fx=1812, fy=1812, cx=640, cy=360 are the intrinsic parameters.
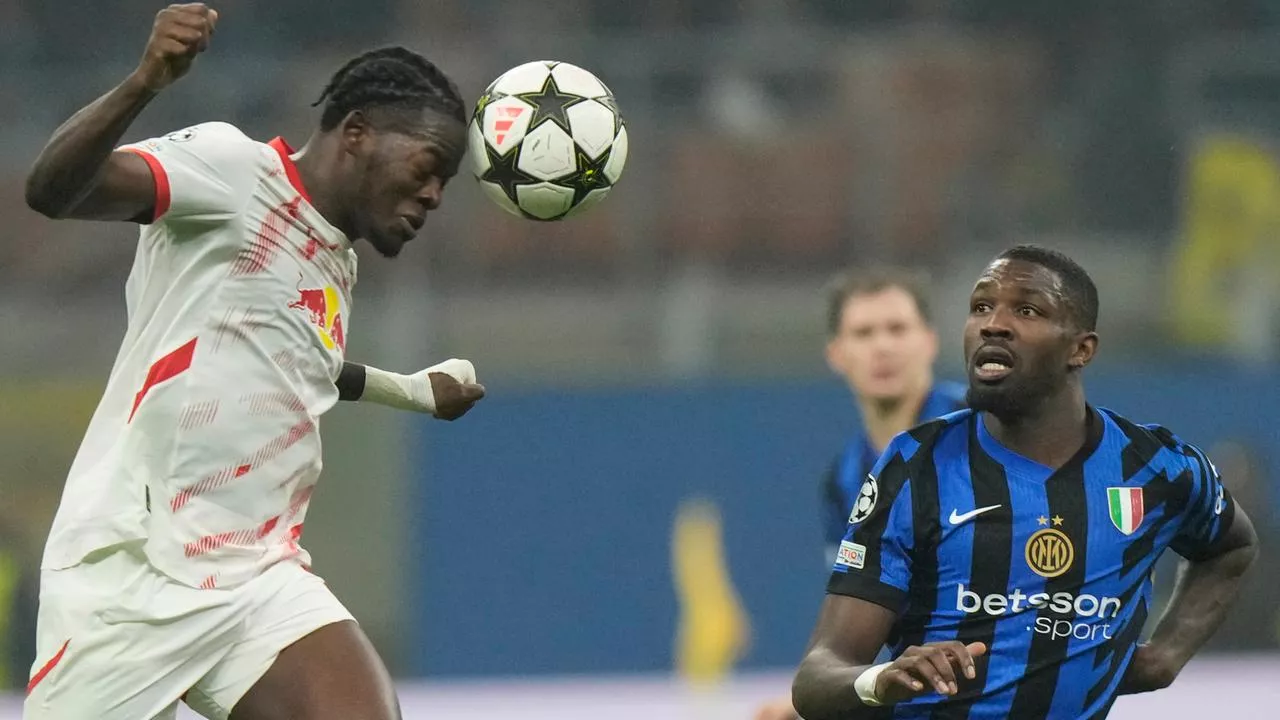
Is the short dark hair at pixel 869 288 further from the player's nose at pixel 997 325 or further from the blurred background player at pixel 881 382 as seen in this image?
the player's nose at pixel 997 325

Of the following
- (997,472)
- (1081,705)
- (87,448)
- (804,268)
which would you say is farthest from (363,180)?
A: (804,268)

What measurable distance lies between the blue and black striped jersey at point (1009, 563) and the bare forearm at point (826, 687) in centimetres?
19

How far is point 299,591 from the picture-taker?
157 inches

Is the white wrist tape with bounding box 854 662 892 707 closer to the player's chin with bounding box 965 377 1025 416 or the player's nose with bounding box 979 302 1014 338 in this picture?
the player's chin with bounding box 965 377 1025 416

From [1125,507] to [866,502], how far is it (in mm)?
579

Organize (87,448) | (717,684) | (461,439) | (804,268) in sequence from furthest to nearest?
(804,268) < (461,439) < (717,684) < (87,448)

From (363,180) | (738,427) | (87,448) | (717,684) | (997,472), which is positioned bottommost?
(717,684)

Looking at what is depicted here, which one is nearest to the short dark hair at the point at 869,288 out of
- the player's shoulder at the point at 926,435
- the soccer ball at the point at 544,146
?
the soccer ball at the point at 544,146

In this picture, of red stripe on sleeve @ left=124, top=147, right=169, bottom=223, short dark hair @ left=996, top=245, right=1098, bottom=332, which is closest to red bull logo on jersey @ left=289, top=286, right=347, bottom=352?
red stripe on sleeve @ left=124, top=147, right=169, bottom=223

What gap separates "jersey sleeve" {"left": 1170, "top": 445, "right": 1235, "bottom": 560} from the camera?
4082 millimetres

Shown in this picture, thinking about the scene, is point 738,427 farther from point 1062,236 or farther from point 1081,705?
point 1081,705

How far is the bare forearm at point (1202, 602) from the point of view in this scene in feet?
13.9

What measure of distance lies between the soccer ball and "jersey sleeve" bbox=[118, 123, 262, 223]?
24.6 inches

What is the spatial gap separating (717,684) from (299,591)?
15.0 feet
